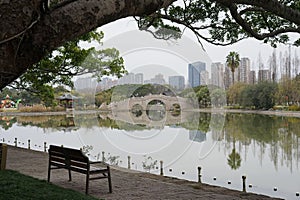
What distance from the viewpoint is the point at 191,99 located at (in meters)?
15.3

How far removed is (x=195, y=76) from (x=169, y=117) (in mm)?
6762

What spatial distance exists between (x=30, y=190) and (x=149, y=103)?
1354 cm

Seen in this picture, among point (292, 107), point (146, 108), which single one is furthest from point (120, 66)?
point (292, 107)

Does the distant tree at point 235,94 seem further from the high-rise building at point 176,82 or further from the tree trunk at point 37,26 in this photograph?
the tree trunk at point 37,26

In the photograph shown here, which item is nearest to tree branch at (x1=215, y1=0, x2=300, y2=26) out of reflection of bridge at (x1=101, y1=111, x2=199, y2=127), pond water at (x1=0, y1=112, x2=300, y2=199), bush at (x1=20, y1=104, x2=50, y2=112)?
pond water at (x1=0, y1=112, x2=300, y2=199)

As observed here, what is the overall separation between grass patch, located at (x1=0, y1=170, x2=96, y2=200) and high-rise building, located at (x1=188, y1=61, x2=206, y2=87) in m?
6.66

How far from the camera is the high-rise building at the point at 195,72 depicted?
11.1 m

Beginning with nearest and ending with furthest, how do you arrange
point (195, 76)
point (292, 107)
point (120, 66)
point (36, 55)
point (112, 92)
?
point (36, 55), point (120, 66), point (195, 76), point (112, 92), point (292, 107)

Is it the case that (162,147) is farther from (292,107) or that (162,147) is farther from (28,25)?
(292,107)

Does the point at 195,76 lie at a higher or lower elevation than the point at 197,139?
higher

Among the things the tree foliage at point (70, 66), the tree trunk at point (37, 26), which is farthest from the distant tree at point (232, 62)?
the tree trunk at point (37, 26)

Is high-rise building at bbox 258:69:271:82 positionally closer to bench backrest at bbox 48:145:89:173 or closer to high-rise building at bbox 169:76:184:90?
high-rise building at bbox 169:76:184:90

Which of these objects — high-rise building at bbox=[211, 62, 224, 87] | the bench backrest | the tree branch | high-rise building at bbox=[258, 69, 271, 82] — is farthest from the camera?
high-rise building at bbox=[258, 69, 271, 82]

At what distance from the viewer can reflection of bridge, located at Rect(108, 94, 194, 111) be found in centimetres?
1529
